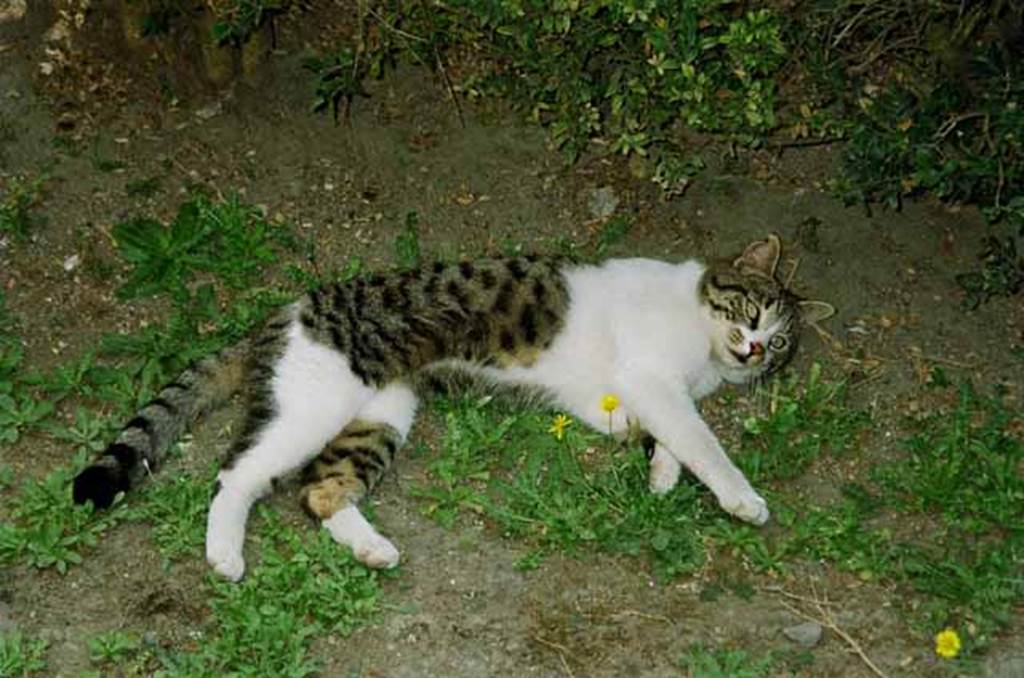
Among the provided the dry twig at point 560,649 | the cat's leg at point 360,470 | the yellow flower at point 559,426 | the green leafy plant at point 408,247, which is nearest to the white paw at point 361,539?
the cat's leg at point 360,470

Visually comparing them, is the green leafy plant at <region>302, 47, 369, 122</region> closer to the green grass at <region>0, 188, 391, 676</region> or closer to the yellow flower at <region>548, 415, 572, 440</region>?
the green grass at <region>0, 188, 391, 676</region>

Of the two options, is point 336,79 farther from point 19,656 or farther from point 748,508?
point 19,656

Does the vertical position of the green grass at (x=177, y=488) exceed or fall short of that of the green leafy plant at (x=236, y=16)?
it falls short

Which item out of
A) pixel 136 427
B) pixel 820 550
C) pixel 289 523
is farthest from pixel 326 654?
pixel 820 550

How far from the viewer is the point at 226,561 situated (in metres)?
4.45

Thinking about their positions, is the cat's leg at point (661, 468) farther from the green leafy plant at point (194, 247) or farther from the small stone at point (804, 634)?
the green leafy plant at point (194, 247)

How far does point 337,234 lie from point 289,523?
1.72m

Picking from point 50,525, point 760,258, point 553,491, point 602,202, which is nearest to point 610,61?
point 602,202

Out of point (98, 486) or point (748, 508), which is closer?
point (98, 486)

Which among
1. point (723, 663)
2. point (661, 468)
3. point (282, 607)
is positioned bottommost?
point (723, 663)

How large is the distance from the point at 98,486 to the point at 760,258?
105 inches

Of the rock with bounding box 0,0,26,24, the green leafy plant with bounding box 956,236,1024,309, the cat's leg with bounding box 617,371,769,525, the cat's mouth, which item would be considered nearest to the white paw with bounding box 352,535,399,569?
the cat's leg with bounding box 617,371,769,525

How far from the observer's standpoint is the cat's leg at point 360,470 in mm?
4586

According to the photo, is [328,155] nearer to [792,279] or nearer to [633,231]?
[633,231]
